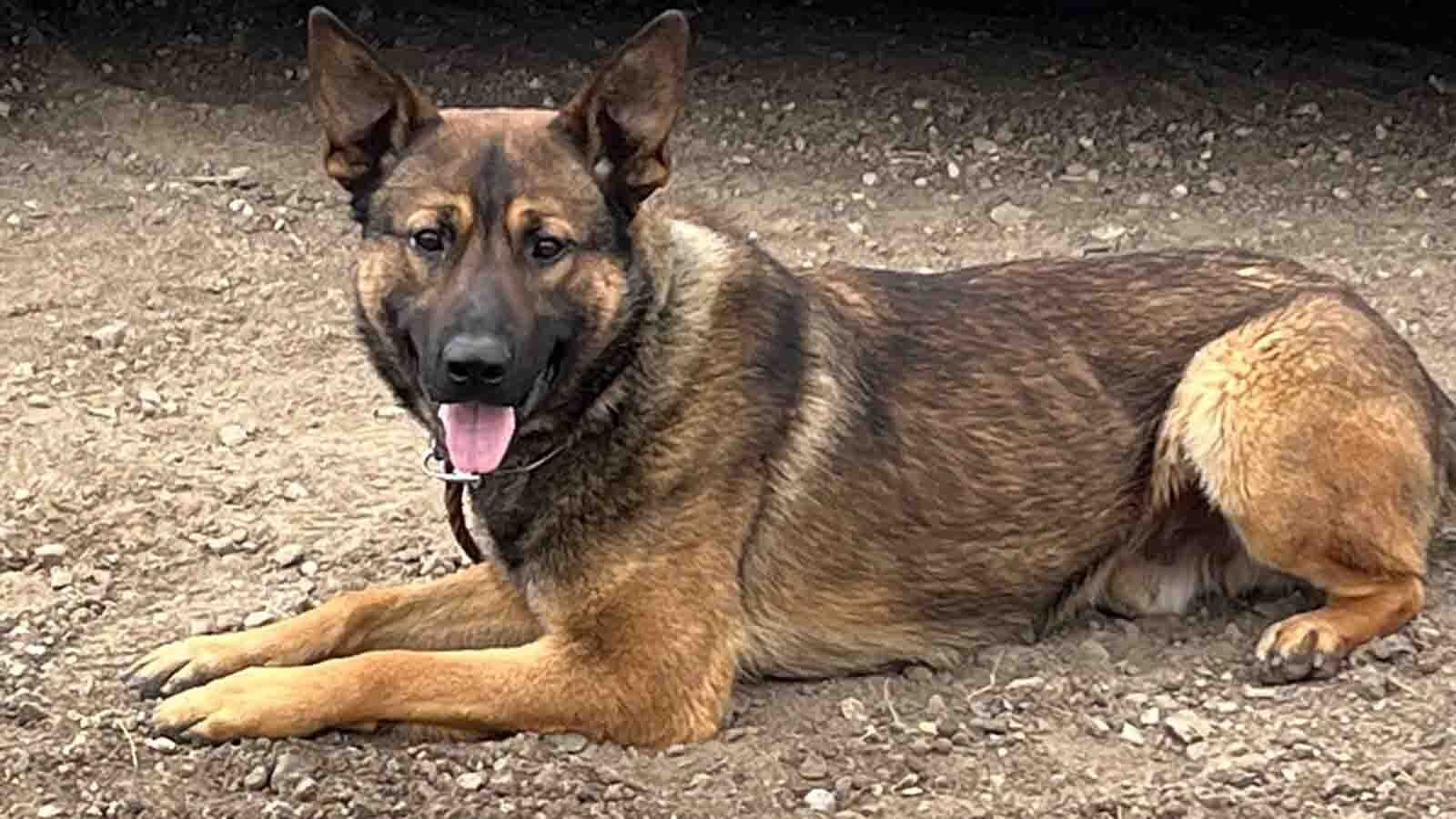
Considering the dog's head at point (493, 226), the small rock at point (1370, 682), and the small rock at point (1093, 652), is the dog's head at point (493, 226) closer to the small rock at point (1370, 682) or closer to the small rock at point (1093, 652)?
the small rock at point (1093, 652)

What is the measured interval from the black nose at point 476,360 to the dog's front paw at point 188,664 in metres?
0.96

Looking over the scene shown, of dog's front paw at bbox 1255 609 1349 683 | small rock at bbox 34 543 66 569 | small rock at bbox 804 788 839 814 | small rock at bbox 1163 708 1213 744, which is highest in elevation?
dog's front paw at bbox 1255 609 1349 683

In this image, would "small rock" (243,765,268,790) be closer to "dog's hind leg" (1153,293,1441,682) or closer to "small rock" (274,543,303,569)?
"small rock" (274,543,303,569)

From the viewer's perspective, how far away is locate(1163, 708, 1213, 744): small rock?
4445mm

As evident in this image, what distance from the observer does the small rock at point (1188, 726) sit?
445 cm

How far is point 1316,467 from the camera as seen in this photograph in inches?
186

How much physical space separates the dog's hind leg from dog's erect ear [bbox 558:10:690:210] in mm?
1385

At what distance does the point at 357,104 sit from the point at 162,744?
137 centimetres

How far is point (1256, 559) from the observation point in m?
4.87

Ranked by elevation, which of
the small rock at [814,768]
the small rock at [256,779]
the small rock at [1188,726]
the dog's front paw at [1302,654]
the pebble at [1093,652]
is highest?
the dog's front paw at [1302,654]

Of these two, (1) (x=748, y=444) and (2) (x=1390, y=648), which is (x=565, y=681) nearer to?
(1) (x=748, y=444)

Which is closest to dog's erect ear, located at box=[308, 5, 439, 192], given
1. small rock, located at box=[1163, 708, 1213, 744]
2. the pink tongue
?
the pink tongue

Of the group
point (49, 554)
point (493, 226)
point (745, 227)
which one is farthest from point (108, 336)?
point (493, 226)

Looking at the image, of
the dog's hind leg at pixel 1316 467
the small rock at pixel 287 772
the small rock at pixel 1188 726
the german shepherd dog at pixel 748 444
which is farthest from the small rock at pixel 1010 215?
the small rock at pixel 287 772
